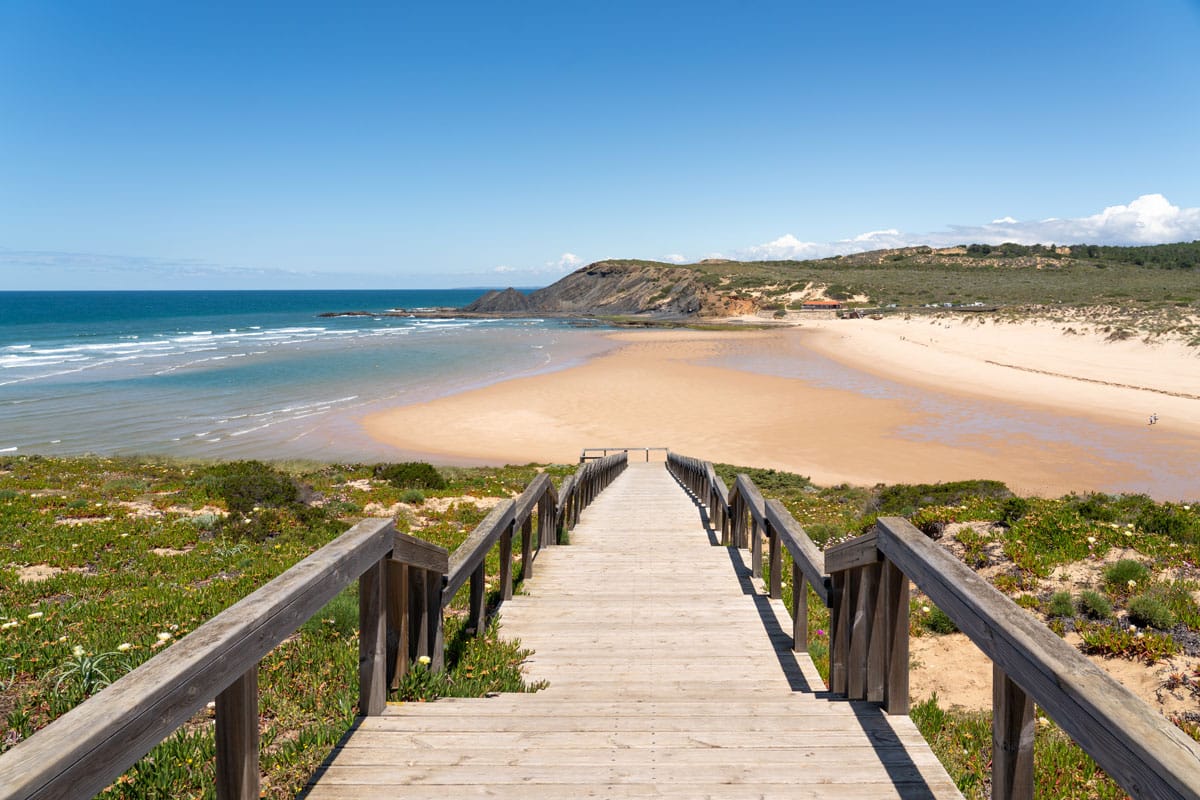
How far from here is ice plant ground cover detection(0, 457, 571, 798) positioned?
364 cm

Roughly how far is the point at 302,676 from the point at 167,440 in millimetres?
24526

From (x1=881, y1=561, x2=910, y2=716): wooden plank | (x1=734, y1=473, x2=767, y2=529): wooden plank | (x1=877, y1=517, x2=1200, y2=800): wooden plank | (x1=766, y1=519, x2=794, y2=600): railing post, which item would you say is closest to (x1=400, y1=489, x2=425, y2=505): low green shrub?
(x1=734, y1=473, x2=767, y2=529): wooden plank

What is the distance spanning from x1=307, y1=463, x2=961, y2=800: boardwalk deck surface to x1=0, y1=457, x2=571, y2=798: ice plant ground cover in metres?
0.37

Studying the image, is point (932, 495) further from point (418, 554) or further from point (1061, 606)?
point (418, 554)

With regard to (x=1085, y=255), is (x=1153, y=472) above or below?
below

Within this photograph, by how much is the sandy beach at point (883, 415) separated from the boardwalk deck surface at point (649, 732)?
15638 mm

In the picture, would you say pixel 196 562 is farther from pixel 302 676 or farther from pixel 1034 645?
pixel 1034 645

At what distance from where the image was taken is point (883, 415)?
28875 millimetres

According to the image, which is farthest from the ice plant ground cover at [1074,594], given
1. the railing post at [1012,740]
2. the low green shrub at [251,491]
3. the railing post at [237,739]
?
the low green shrub at [251,491]

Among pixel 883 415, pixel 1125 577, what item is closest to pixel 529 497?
pixel 1125 577

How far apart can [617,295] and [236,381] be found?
302 feet

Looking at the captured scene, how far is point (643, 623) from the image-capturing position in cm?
546

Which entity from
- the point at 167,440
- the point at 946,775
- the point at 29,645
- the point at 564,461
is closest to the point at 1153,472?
the point at 564,461

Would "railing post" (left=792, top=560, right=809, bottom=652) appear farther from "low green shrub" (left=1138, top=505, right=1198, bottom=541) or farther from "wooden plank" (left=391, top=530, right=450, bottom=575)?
"low green shrub" (left=1138, top=505, right=1198, bottom=541)
